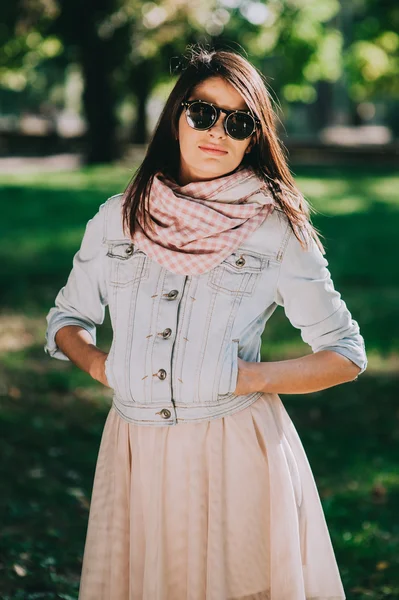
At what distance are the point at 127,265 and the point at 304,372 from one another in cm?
55

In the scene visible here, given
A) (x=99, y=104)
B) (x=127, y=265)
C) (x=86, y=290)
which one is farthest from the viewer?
(x=99, y=104)

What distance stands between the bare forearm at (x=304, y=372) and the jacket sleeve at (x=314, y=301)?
0.03m

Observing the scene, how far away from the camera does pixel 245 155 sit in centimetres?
256

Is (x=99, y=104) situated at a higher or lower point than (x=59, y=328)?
higher

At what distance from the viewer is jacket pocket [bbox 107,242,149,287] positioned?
2.47m

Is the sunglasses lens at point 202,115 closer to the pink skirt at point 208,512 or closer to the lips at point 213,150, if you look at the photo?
the lips at point 213,150

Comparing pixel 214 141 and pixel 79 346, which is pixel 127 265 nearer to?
pixel 79 346

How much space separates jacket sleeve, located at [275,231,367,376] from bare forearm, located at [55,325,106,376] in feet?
1.78

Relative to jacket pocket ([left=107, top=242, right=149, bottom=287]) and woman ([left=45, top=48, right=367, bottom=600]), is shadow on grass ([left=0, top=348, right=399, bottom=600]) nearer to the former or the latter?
woman ([left=45, top=48, right=367, bottom=600])

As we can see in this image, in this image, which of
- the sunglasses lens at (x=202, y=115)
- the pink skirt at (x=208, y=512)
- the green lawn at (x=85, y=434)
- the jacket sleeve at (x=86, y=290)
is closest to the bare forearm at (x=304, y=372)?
the pink skirt at (x=208, y=512)

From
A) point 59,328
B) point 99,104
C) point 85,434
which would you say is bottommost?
point 59,328

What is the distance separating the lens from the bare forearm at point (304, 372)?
2414 mm

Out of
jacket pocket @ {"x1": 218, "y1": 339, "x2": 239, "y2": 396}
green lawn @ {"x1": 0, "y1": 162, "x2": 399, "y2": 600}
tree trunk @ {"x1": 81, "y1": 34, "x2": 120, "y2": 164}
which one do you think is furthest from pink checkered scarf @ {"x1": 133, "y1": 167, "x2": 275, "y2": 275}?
tree trunk @ {"x1": 81, "y1": 34, "x2": 120, "y2": 164}

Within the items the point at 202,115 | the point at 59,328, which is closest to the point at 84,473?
the point at 59,328
